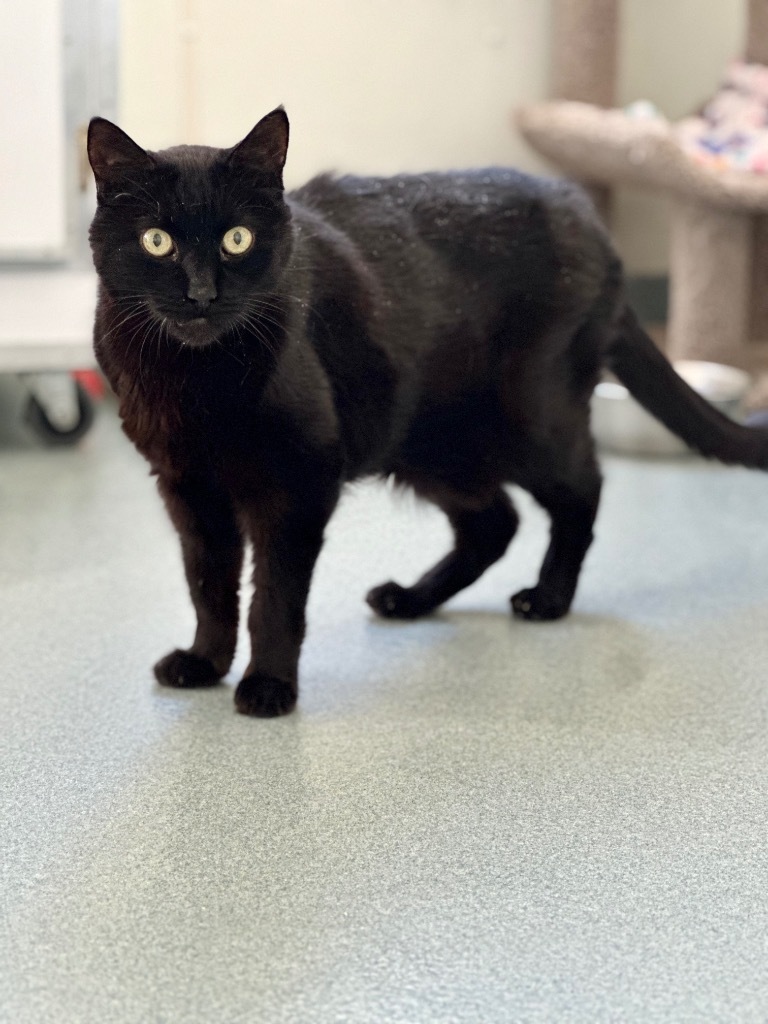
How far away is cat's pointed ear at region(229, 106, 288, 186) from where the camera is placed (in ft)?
4.19

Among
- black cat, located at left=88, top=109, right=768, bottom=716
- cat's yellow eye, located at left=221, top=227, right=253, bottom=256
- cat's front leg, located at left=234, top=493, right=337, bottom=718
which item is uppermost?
cat's yellow eye, located at left=221, top=227, right=253, bottom=256

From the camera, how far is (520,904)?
1.06 metres

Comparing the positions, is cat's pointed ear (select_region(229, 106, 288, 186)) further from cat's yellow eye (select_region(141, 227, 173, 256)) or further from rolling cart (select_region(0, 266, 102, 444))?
rolling cart (select_region(0, 266, 102, 444))

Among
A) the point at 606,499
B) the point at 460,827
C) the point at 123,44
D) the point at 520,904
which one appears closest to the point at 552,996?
the point at 520,904

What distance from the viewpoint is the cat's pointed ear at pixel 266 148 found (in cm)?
128

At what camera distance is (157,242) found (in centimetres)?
126

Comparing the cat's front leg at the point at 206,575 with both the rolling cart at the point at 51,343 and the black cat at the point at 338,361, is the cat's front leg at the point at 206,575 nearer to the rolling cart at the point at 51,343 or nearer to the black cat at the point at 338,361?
the black cat at the point at 338,361

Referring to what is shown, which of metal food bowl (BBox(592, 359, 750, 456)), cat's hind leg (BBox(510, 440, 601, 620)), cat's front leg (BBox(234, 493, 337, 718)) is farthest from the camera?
metal food bowl (BBox(592, 359, 750, 456))

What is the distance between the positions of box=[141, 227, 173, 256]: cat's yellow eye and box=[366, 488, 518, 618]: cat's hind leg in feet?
2.23

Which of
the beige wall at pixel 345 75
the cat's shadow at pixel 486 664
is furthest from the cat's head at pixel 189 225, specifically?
the beige wall at pixel 345 75

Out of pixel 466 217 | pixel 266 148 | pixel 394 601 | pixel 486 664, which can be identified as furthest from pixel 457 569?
pixel 266 148

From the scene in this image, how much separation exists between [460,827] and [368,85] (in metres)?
2.47

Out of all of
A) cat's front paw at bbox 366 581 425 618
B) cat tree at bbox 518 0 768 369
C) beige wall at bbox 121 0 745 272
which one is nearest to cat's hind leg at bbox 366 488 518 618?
cat's front paw at bbox 366 581 425 618

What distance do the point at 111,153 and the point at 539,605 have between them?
87cm
